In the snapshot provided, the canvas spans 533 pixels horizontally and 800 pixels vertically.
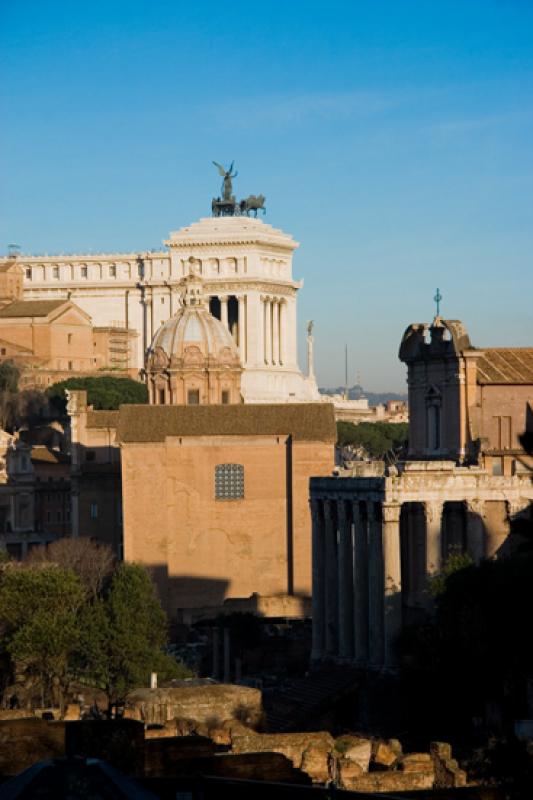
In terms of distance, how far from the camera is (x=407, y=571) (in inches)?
2640

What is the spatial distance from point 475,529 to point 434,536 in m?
1.12

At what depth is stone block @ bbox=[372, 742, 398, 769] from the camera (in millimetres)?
40500

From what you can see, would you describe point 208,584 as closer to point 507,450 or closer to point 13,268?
point 507,450

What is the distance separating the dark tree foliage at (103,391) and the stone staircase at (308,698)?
265 ft

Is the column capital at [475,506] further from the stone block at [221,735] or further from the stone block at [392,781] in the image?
the stone block at [392,781]

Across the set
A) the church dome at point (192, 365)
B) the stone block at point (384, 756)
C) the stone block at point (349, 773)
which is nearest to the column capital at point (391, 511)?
the stone block at point (384, 756)

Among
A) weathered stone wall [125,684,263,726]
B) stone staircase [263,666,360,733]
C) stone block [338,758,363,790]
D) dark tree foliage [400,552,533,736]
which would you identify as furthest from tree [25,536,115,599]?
stone block [338,758,363,790]

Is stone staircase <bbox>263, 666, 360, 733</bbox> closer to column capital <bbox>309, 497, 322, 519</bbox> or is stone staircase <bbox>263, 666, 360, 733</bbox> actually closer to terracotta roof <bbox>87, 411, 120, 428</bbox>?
column capital <bbox>309, 497, 322, 519</bbox>

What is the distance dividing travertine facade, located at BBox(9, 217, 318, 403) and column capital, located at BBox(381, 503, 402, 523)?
92.7 metres

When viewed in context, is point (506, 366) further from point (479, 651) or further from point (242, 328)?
point (242, 328)

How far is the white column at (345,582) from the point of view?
68188 millimetres

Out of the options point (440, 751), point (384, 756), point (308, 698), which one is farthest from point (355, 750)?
point (308, 698)

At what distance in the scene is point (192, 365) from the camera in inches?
4459

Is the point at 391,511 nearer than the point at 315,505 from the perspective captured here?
Yes
